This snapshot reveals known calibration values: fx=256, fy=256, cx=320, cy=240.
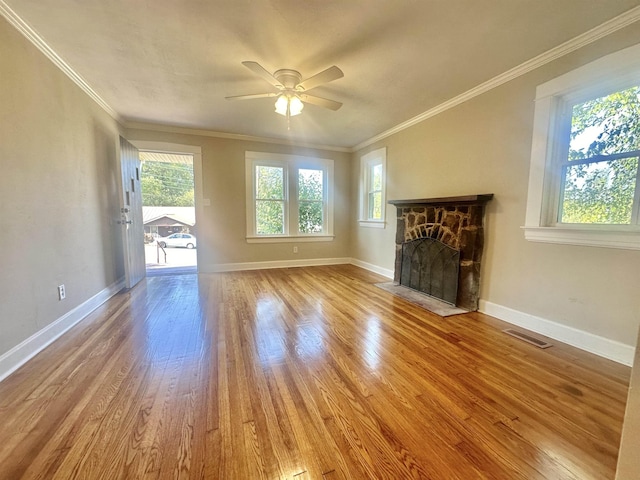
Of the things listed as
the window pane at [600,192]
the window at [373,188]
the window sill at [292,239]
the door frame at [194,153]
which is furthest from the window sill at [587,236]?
the door frame at [194,153]

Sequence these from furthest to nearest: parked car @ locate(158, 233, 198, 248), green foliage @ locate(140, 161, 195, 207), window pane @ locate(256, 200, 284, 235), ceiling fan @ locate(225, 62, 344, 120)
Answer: green foliage @ locate(140, 161, 195, 207), parked car @ locate(158, 233, 198, 248), window pane @ locate(256, 200, 284, 235), ceiling fan @ locate(225, 62, 344, 120)

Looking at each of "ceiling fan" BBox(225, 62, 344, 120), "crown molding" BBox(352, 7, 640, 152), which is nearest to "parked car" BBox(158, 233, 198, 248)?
"ceiling fan" BBox(225, 62, 344, 120)

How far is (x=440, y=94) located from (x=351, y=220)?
306 centimetres

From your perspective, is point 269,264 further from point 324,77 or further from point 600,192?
point 600,192

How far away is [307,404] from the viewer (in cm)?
147

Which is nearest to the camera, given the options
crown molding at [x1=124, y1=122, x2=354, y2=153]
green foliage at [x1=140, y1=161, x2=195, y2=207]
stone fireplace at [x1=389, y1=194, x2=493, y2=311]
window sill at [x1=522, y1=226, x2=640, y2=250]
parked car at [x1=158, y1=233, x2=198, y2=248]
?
window sill at [x1=522, y1=226, x2=640, y2=250]

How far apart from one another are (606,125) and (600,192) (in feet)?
1.72

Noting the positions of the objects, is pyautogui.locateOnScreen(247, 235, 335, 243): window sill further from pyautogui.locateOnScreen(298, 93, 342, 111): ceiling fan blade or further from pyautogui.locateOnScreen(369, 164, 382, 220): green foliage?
pyautogui.locateOnScreen(298, 93, 342, 111): ceiling fan blade

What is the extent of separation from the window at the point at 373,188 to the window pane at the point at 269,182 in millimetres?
1639

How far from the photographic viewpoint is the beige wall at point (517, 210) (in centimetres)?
193

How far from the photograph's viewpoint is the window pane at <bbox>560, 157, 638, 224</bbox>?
192 centimetres

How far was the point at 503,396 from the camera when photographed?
1547 mm

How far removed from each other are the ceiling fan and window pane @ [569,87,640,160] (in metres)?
2.07

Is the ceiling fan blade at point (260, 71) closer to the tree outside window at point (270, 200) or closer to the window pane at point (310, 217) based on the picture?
the tree outside window at point (270, 200)
